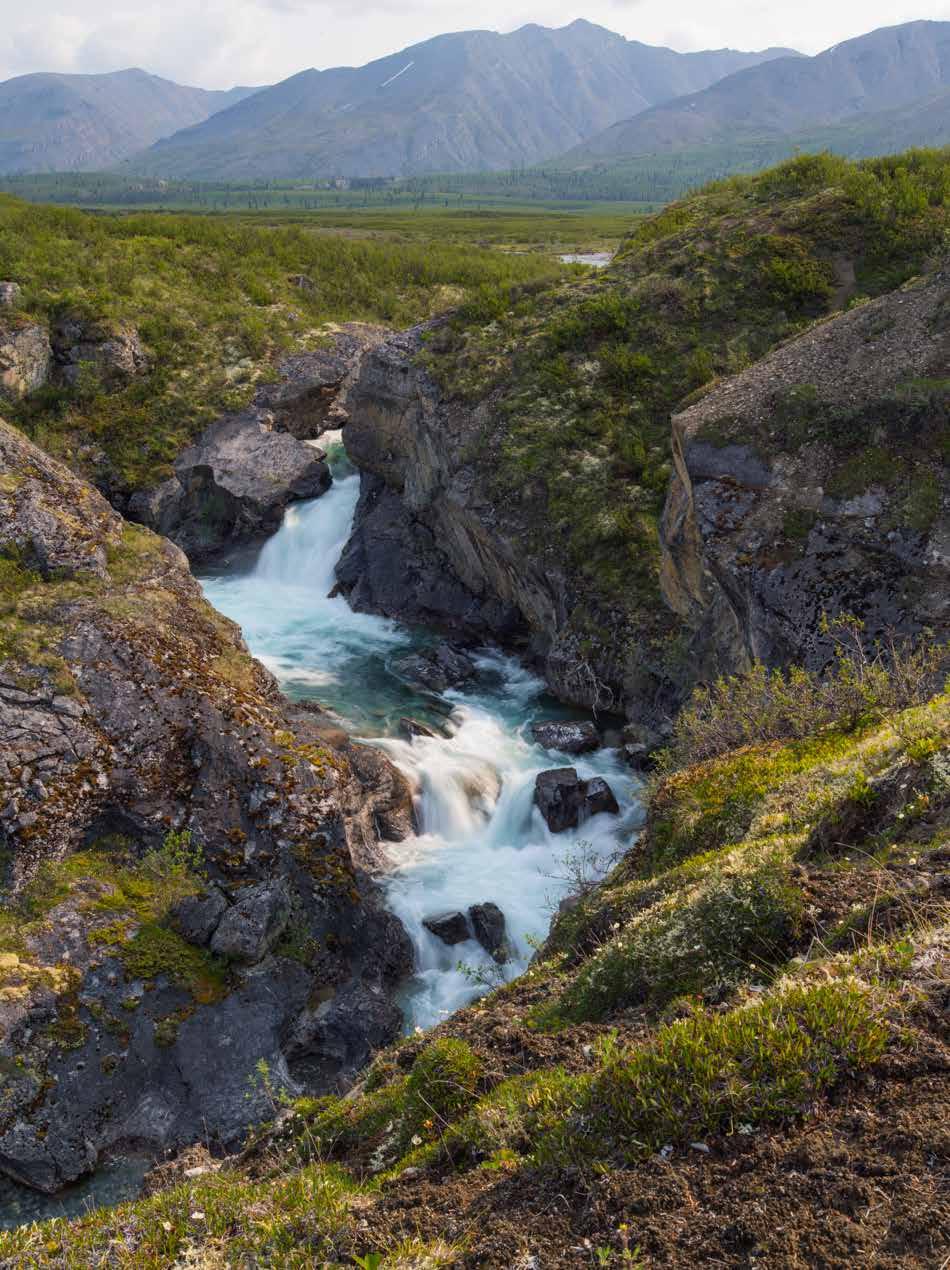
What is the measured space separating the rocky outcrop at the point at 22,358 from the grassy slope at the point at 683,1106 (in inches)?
1451

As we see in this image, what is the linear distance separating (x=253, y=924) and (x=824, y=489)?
46.3 feet

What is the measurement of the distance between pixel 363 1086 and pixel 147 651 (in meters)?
10.7

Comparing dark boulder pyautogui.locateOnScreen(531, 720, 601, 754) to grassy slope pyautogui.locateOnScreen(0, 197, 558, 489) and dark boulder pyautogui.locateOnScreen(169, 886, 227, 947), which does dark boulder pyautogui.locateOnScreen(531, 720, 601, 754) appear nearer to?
dark boulder pyautogui.locateOnScreen(169, 886, 227, 947)

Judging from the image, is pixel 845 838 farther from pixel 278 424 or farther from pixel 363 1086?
pixel 278 424

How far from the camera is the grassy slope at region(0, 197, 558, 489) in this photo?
3650 cm

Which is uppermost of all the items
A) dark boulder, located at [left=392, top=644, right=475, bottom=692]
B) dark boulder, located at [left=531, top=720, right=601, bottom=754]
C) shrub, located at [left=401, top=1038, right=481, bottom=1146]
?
shrub, located at [left=401, top=1038, right=481, bottom=1146]

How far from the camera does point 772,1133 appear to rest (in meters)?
4.30

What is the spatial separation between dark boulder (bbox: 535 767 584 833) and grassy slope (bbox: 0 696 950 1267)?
35.4ft

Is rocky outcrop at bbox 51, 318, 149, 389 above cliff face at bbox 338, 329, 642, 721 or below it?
above

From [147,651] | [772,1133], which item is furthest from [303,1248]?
[147,651]

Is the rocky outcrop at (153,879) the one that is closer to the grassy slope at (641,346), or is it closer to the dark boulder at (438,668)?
the dark boulder at (438,668)

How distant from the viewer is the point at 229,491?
34.6 m

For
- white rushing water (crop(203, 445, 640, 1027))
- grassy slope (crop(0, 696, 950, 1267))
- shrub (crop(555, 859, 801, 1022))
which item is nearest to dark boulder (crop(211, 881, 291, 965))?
white rushing water (crop(203, 445, 640, 1027))

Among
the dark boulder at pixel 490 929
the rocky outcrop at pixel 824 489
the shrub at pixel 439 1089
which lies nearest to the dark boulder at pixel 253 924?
the dark boulder at pixel 490 929
